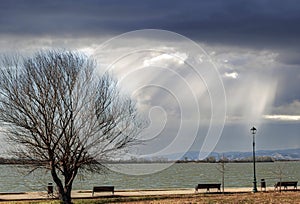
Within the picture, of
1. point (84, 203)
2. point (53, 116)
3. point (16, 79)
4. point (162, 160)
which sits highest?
point (16, 79)

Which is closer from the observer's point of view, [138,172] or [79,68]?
[79,68]

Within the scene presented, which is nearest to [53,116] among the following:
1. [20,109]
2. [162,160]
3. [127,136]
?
[20,109]

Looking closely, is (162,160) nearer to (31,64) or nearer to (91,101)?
(91,101)

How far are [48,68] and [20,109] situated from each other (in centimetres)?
286

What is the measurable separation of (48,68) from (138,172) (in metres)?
59.2

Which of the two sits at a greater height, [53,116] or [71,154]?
[53,116]

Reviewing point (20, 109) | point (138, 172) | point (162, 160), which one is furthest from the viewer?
point (138, 172)

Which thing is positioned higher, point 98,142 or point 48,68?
point 48,68

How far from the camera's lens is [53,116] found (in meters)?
32.3

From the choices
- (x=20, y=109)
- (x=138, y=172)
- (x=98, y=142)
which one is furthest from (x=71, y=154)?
(x=138, y=172)

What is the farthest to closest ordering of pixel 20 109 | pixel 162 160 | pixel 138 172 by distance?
pixel 138 172
pixel 162 160
pixel 20 109

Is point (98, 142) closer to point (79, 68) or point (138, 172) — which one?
point (79, 68)

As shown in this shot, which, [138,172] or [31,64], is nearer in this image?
[31,64]

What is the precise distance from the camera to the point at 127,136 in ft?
110
